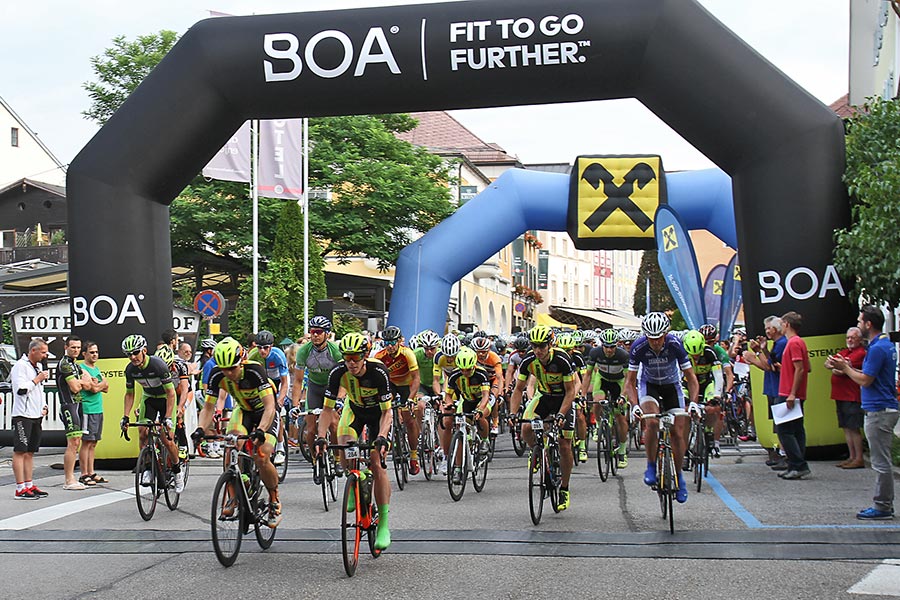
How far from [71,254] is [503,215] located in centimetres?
928

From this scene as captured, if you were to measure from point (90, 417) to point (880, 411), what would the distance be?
912 cm

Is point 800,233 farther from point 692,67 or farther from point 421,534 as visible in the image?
point 421,534

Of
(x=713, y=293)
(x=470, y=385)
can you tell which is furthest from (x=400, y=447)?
(x=713, y=293)

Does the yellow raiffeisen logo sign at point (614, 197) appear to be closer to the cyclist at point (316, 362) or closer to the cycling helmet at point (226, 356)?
the cyclist at point (316, 362)

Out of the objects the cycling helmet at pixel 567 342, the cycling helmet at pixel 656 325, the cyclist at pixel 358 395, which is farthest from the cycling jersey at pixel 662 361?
the cycling helmet at pixel 567 342

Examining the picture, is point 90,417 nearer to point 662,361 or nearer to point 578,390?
point 578,390

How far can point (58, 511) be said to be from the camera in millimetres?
11453

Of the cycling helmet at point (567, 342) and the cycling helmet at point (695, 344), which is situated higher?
the cycling helmet at point (567, 342)

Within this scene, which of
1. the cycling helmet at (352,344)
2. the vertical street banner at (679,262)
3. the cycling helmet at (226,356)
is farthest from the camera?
the vertical street banner at (679,262)

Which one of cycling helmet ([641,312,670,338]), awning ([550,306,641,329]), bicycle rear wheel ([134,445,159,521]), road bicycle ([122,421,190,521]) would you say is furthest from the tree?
bicycle rear wheel ([134,445,159,521])

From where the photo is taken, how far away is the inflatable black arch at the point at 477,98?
44.8ft

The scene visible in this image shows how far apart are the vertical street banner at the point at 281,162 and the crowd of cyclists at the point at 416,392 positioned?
1071 centimetres

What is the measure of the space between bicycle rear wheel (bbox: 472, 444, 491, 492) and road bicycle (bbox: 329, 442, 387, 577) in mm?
4219

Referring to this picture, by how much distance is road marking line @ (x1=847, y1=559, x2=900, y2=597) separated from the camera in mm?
6910
